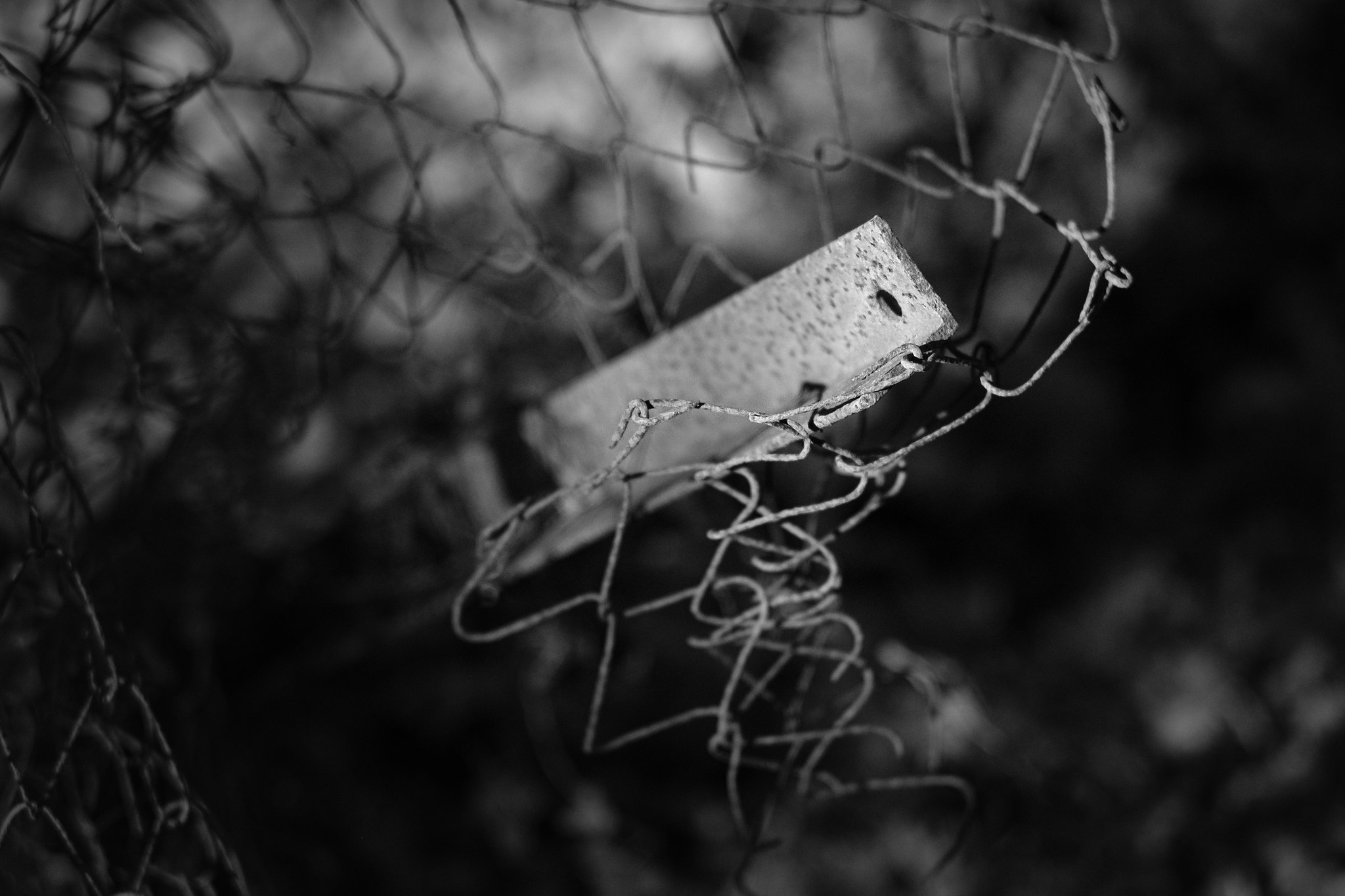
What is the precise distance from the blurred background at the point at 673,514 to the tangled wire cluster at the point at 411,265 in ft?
0.04

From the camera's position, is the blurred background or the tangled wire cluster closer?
the tangled wire cluster

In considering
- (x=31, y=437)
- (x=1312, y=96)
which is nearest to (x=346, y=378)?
(x=31, y=437)

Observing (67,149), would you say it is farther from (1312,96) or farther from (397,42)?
(1312,96)

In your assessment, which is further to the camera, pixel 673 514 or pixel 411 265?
pixel 673 514

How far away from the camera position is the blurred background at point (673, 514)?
1384mm

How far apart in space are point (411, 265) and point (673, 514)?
526 millimetres

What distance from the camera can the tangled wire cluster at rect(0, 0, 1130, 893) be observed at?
3.41ft

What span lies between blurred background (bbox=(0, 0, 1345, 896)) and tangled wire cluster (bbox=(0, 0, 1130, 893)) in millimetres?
13

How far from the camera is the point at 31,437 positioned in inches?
66.4

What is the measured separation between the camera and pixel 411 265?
1.29 meters

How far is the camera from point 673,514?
1.59 metres

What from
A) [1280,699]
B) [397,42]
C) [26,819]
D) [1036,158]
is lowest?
[1280,699]

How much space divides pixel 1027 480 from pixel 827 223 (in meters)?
1.14

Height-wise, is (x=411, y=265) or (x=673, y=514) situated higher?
(x=411, y=265)
